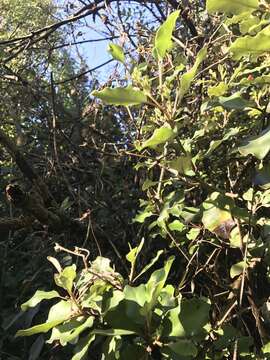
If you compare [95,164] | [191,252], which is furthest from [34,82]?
[191,252]

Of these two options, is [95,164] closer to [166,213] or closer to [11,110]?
[11,110]

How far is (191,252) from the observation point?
1.47 m

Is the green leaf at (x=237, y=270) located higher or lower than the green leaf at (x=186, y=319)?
lower

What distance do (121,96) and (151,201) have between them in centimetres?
49

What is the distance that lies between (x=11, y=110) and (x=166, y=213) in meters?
1.31

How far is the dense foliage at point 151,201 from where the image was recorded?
3.72ft

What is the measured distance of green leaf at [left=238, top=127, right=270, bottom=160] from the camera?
3.29 feet

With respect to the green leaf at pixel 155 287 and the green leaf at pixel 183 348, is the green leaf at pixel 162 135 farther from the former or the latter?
the green leaf at pixel 183 348

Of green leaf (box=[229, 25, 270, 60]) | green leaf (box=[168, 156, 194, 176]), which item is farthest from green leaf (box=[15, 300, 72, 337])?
green leaf (box=[229, 25, 270, 60])

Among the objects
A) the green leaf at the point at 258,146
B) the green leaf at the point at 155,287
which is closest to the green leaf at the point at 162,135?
the green leaf at the point at 258,146

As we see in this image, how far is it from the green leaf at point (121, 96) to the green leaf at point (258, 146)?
0.21 meters

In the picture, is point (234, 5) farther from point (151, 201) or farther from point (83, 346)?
point (83, 346)

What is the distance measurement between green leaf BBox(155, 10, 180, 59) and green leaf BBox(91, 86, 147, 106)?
0.10 meters

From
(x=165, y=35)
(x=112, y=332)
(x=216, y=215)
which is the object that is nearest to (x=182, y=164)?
(x=216, y=215)
